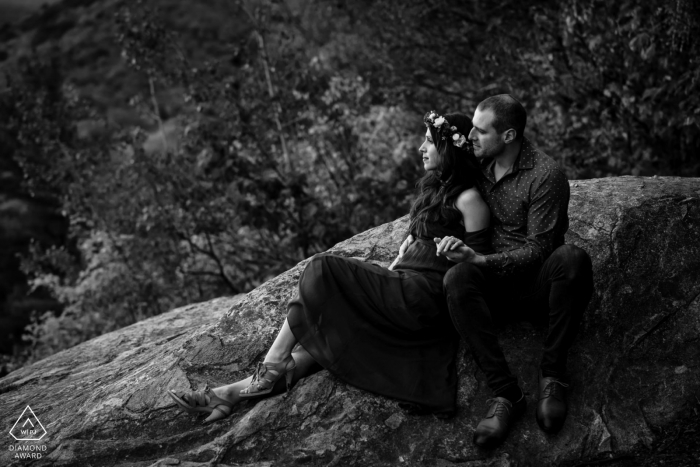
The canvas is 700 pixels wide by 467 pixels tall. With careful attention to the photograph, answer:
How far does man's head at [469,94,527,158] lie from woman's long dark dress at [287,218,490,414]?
78cm

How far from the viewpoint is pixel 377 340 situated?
151 inches

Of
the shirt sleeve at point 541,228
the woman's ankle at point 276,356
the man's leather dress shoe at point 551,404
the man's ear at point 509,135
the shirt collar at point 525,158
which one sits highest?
the man's ear at point 509,135

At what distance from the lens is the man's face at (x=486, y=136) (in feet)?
12.7

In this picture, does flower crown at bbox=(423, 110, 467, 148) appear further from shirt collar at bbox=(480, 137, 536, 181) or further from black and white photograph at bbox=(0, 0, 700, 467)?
shirt collar at bbox=(480, 137, 536, 181)

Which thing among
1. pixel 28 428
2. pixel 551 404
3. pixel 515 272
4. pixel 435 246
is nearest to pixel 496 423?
pixel 551 404

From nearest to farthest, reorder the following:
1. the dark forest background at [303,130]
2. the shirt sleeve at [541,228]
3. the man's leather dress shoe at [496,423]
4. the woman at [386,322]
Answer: the man's leather dress shoe at [496,423]
the shirt sleeve at [541,228]
the woman at [386,322]
the dark forest background at [303,130]

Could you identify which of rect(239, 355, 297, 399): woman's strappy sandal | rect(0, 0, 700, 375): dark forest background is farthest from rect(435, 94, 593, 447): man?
rect(0, 0, 700, 375): dark forest background

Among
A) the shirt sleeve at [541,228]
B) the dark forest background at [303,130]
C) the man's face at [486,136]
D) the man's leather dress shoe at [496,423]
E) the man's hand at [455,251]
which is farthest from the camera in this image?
the dark forest background at [303,130]

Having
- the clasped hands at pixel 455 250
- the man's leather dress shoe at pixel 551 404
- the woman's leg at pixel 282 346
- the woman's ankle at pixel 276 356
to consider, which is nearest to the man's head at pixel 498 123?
the clasped hands at pixel 455 250

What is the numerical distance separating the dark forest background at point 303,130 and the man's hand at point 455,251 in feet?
11.2

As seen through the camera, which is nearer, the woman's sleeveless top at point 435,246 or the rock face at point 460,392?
the rock face at point 460,392

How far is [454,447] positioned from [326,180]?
511 centimetres

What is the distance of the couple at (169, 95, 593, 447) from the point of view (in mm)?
3549

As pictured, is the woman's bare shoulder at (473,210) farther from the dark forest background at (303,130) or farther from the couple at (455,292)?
the dark forest background at (303,130)
